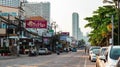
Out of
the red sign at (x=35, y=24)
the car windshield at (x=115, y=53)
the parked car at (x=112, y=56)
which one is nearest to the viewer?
the parked car at (x=112, y=56)

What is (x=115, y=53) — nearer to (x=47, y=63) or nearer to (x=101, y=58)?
(x=101, y=58)

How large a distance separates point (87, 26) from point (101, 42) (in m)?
6.12

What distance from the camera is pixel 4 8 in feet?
300

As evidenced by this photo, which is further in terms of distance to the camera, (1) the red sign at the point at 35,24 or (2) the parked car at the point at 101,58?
(1) the red sign at the point at 35,24

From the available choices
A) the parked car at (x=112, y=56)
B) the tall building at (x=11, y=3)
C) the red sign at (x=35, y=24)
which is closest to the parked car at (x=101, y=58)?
the parked car at (x=112, y=56)

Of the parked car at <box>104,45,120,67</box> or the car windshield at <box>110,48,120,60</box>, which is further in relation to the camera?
the car windshield at <box>110,48,120,60</box>

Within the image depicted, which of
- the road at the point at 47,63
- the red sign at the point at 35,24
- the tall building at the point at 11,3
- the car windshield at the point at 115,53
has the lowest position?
the road at the point at 47,63

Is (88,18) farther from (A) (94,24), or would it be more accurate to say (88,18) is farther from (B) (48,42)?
(B) (48,42)

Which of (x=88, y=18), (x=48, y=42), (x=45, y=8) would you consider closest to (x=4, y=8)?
(x=88, y=18)

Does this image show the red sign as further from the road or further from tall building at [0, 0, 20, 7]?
the road

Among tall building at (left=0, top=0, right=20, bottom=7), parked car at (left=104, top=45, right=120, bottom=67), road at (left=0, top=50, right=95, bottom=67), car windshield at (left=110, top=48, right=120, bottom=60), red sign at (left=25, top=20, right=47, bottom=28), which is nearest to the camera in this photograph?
parked car at (left=104, top=45, right=120, bottom=67)

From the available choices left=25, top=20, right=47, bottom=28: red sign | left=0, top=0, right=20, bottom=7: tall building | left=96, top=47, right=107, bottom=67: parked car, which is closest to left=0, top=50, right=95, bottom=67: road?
left=96, top=47, right=107, bottom=67: parked car

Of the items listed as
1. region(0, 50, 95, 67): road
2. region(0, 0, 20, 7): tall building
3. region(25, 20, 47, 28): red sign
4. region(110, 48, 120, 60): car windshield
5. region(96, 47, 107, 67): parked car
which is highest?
region(0, 0, 20, 7): tall building

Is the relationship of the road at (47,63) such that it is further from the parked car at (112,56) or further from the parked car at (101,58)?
the parked car at (112,56)
